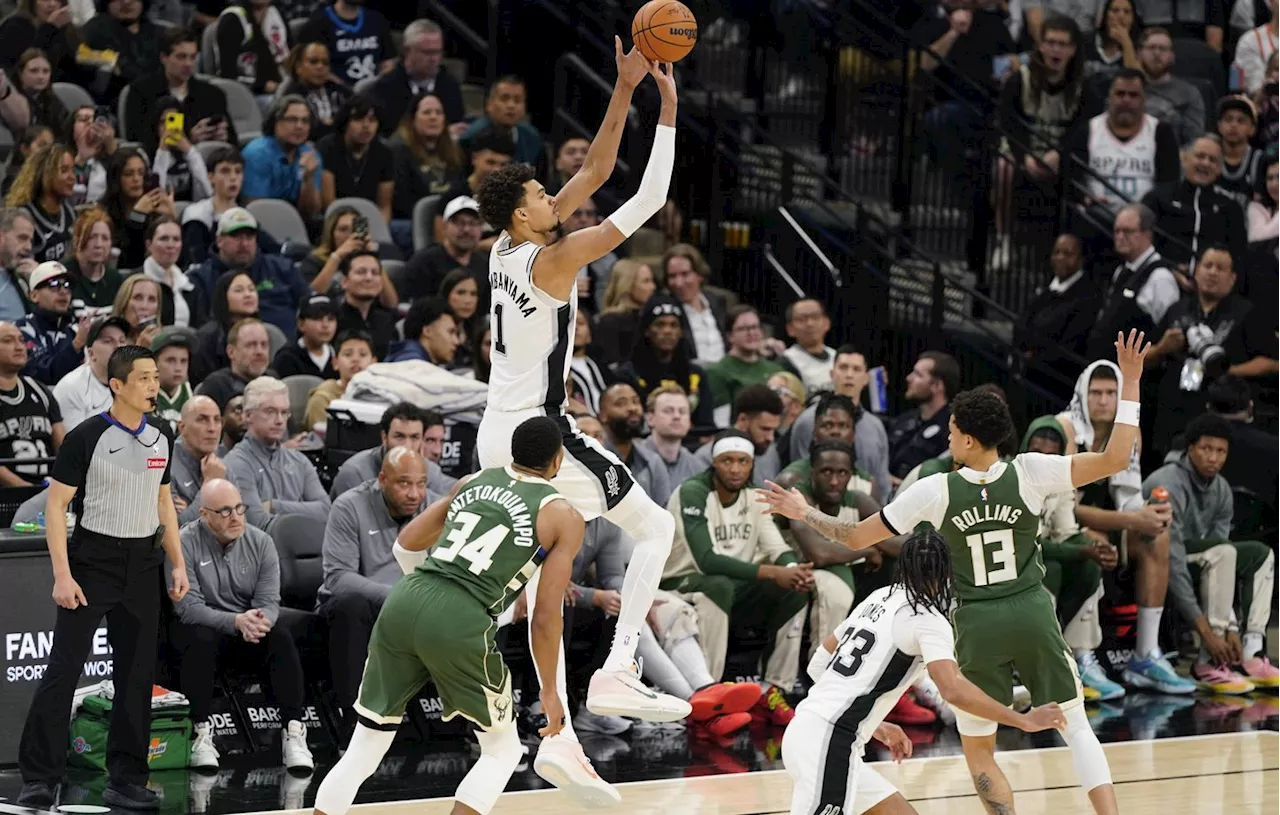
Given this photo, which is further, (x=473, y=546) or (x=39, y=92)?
(x=39, y=92)

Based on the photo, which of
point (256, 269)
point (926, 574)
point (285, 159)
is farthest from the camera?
point (285, 159)

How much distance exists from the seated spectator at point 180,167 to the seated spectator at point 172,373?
2535 mm

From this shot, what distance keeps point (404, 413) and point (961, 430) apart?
11.2ft

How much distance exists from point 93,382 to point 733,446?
3.32m

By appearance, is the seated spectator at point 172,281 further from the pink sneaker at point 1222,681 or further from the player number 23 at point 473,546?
the pink sneaker at point 1222,681

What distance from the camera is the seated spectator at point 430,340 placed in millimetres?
11078

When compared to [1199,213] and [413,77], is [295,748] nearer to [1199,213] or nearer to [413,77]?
[413,77]

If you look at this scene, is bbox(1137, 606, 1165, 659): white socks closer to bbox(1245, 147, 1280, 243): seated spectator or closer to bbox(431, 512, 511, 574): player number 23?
bbox(1245, 147, 1280, 243): seated spectator

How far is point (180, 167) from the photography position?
1273 cm

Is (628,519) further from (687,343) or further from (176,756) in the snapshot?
(687,343)

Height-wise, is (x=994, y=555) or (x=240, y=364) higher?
(x=240, y=364)

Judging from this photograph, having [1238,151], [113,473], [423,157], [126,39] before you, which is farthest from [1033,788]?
[126,39]

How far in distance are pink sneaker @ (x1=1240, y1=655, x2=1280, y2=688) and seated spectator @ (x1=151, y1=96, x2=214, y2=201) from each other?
696cm

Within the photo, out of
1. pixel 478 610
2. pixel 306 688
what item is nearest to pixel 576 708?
pixel 306 688
